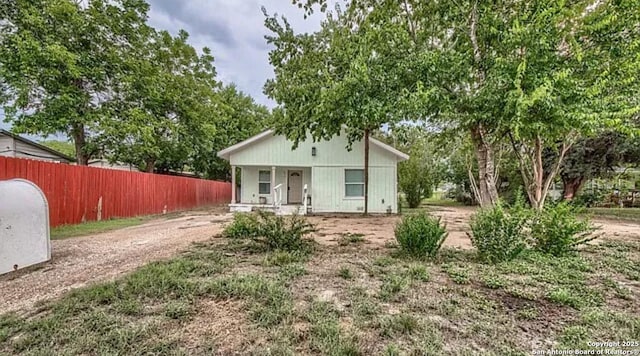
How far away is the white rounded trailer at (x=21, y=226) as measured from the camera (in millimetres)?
4426

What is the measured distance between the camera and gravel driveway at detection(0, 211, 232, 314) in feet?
12.0

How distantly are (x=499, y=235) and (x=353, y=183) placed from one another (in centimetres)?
988

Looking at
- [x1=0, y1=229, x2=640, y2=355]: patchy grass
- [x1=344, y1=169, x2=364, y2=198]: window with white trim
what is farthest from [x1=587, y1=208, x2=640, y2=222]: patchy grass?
[x1=0, y1=229, x2=640, y2=355]: patchy grass

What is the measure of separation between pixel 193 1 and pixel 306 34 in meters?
4.81

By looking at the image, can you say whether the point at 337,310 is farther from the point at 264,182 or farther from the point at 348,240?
the point at 264,182

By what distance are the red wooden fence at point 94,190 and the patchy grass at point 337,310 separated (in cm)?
578

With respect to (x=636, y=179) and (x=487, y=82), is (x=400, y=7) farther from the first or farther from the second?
(x=636, y=179)

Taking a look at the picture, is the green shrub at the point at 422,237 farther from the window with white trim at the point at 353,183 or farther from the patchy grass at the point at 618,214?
the patchy grass at the point at 618,214

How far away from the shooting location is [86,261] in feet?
16.8

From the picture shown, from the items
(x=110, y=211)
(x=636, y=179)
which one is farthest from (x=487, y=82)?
(x=636, y=179)

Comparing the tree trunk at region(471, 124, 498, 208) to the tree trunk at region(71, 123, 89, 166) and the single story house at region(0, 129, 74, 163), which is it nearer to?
the tree trunk at region(71, 123, 89, 166)

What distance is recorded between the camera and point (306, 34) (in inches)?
366

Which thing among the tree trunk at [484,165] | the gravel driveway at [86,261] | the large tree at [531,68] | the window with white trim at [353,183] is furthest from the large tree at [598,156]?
the gravel driveway at [86,261]

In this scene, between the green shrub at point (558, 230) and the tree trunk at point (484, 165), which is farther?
the tree trunk at point (484, 165)
